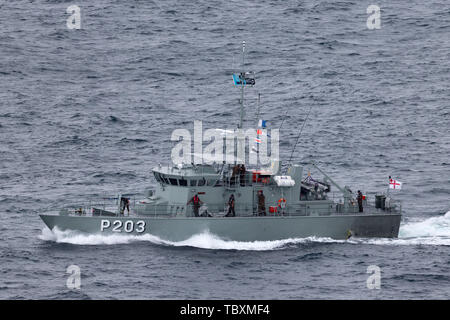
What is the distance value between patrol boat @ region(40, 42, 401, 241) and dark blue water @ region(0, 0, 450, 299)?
0.77m

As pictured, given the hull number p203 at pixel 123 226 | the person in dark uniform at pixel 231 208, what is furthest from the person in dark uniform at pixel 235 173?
the hull number p203 at pixel 123 226

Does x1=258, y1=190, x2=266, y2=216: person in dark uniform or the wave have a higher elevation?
x1=258, y1=190, x2=266, y2=216: person in dark uniform

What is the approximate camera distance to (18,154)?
2468 inches

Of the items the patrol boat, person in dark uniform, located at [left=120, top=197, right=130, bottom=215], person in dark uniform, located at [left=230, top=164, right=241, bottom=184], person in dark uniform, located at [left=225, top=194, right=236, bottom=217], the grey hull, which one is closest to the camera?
the grey hull

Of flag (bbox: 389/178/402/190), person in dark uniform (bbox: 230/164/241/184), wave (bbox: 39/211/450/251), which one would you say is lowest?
wave (bbox: 39/211/450/251)

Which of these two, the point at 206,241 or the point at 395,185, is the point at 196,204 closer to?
the point at 206,241

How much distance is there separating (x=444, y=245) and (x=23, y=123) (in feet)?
130

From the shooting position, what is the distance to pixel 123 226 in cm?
4412

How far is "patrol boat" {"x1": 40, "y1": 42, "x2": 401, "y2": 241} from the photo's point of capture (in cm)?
4406

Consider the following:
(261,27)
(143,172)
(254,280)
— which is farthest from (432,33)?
(254,280)

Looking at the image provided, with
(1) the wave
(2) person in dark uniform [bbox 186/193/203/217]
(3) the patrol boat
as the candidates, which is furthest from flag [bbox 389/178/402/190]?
(2) person in dark uniform [bbox 186/193/203/217]

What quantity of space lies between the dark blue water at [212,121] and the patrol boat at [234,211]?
774 millimetres

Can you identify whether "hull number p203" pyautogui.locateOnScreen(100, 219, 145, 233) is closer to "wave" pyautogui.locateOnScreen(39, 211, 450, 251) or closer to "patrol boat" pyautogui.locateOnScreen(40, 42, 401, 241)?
"patrol boat" pyautogui.locateOnScreen(40, 42, 401, 241)

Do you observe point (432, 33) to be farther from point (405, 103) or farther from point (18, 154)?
point (18, 154)
